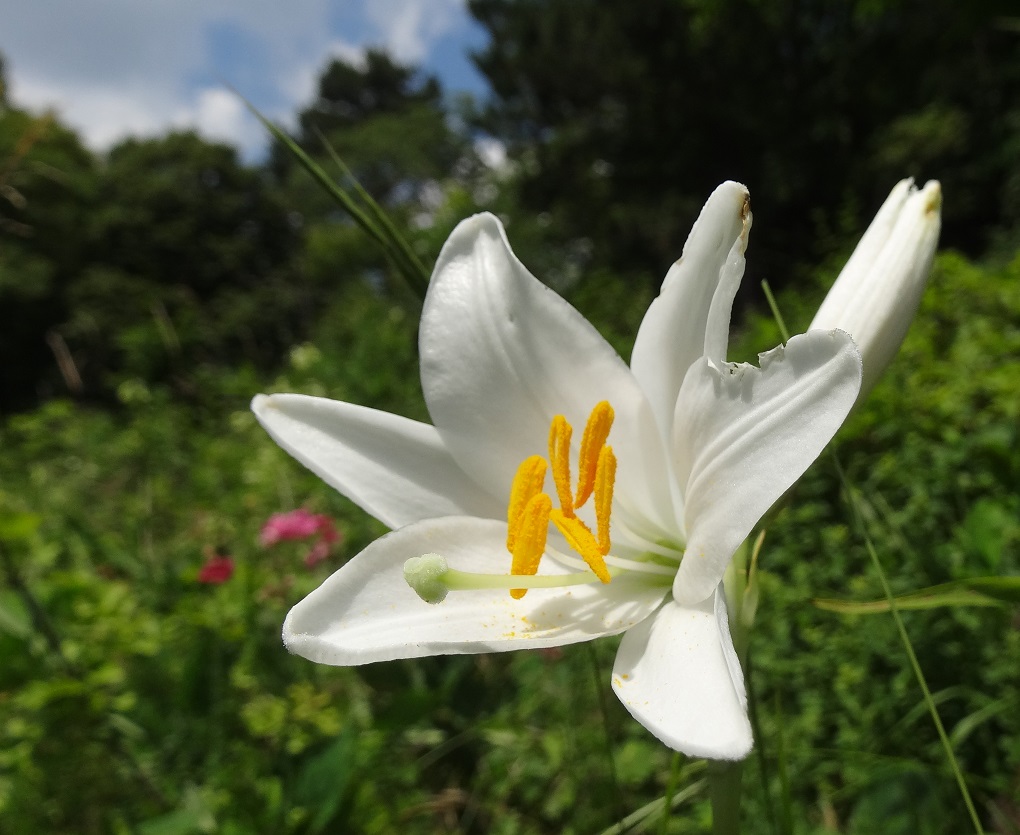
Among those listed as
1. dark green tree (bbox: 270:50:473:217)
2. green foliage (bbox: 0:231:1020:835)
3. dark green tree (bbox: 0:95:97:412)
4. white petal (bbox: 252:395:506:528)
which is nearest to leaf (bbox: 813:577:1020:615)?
white petal (bbox: 252:395:506:528)

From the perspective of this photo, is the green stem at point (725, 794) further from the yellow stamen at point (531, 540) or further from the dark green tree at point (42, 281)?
the dark green tree at point (42, 281)

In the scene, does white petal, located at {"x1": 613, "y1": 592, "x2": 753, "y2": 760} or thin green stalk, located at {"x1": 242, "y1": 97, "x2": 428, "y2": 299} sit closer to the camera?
white petal, located at {"x1": 613, "y1": 592, "x2": 753, "y2": 760}

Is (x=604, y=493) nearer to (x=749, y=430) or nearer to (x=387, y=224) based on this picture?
(x=749, y=430)

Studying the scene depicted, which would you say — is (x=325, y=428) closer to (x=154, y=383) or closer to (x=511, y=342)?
(x=511, y=342)

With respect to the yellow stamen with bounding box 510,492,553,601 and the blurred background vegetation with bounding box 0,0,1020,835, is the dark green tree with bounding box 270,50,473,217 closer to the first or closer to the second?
the blurred background vegetation with bounding box 0,0,1020,835

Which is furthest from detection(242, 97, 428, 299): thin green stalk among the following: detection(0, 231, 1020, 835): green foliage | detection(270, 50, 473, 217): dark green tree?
detection(270, 50, 473, 217): dark green tree

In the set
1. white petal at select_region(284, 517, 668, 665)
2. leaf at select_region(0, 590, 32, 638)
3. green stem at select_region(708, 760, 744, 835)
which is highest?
leaf at select_region(0, 590, 32, 638)

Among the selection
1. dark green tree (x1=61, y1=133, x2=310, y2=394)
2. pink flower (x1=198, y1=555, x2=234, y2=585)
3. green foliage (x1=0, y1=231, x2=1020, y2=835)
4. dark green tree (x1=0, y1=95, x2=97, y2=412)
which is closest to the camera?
green foliage (x1=0, y1=231, x2=1020, y2=835)

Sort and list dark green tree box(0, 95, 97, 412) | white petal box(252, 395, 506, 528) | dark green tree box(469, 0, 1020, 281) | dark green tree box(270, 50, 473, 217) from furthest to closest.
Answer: dark green tree box(270, 50, 473, 217) → dark green tree box(0, 95, 97, 412) → dark green tree box(469, 0, 1020, 281) → white petal box(252, 395, 506, 528)

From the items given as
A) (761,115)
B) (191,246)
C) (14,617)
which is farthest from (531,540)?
(191,246)

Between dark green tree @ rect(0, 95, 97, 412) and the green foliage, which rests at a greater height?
dark green tree @ rect(0, 95, 97, 412)
